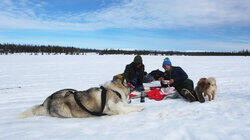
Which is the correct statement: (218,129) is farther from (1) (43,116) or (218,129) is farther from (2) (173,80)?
(1) (43,116)

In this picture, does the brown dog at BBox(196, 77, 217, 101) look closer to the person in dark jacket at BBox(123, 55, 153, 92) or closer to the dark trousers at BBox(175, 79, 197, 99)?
the dark trousers at BBox(175, 79, 197, 99)

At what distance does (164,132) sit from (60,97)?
242 centimetres

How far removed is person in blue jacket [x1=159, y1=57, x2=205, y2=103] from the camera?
5079mm

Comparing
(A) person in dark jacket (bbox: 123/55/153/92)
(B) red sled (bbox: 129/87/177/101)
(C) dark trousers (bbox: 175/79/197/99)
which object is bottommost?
(B) red sled (bbox: 129/87/177/101)

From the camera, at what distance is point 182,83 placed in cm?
561

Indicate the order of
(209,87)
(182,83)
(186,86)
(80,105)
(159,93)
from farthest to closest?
(159,93) → (182,83) → (186,86) → (209,87) → (80,105)

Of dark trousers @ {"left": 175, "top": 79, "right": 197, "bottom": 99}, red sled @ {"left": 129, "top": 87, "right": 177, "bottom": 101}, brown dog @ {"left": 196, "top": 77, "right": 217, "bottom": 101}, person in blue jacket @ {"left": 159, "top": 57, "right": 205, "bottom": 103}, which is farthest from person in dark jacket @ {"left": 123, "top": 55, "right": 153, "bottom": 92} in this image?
brown dog @ {"left": 196, "top": 77, "right": 217, "bottom": 101}

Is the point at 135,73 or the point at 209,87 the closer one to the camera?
the point at 209,87

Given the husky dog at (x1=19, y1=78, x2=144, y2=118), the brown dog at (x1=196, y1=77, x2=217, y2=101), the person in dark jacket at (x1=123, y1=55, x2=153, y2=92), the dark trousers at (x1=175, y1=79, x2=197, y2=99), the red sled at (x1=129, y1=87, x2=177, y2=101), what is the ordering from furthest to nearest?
the person in dark jacket at (x1=123, y1=55, x2=153, y2=92), the red sled at (x1=129, y1=87, x2=177, y2=101), the dark trousers at (x1=175, y1=79, x2=197, y2=99), the brown dog at (x1=196, y1=77, x2=217, y2=101), the husky dog at (x1=19, y1=78, x2=144, y2=118)

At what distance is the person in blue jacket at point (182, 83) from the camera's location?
5.08 m

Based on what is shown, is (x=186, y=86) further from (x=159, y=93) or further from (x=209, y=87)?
(x=159, y=93)

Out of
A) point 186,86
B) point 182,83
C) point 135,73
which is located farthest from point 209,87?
point 135,73

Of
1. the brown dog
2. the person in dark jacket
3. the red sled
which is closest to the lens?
the brown dog

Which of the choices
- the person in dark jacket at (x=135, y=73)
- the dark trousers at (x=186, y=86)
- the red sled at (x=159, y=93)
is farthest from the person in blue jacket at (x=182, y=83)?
the person in dark jacket at (x=135, y=73)
